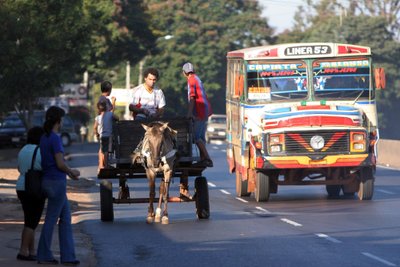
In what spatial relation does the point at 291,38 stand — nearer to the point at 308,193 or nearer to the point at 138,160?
the point at 308,193

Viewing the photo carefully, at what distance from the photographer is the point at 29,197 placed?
1322 centimetres

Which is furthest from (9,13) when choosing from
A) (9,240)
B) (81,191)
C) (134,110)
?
(9,240)

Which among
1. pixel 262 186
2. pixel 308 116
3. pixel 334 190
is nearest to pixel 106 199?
pixel 262 186

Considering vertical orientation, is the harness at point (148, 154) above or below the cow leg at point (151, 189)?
above

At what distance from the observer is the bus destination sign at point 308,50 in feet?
76.8

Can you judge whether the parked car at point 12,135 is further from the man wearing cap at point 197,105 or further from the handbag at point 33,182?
the handbag at point 33,182

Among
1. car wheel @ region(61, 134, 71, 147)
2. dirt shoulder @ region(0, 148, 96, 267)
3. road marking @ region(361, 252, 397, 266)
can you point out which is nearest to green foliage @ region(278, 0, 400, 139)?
car wheel @ region(61, 134, 71, 147)

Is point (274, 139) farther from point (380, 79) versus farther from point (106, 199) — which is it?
point (106, 199)

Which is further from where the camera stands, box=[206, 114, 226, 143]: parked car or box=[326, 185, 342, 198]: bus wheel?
box=[206, 114, 226, 143]: parked car

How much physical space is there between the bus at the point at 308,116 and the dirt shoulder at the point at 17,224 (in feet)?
12.7

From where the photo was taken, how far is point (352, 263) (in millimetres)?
12977

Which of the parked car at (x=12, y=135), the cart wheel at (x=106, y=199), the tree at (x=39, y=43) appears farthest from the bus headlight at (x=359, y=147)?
the parked car at (x=12, y=135)

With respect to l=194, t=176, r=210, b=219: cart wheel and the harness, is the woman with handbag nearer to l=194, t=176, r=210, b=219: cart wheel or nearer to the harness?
the harness

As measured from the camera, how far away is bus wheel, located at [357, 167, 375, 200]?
23031mm
